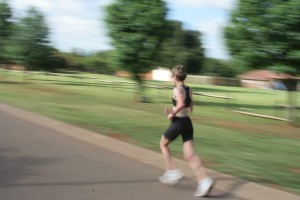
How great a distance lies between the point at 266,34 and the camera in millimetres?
16047

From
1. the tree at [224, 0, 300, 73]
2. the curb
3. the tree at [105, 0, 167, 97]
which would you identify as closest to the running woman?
the curb

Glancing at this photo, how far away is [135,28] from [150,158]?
1604 centimetres

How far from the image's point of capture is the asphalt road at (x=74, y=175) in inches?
235

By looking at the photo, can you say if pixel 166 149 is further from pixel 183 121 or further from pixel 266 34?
pixel 266 34

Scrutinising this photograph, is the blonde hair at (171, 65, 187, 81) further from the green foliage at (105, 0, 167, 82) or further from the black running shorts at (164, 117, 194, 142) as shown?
the green foliage at (105, 0, 167, 82)

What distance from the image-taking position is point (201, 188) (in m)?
6.02

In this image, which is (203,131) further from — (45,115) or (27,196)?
(27,196)

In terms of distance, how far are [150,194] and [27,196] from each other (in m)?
1.57

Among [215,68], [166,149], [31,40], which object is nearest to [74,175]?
[166,149]

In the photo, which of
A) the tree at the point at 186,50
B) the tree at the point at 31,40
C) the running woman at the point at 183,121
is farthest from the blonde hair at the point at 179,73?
the tree at the point at 186,50

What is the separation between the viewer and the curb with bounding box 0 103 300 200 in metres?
6.24

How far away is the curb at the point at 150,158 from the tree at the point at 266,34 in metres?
7.59

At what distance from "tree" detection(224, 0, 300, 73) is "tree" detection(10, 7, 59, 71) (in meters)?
29.1

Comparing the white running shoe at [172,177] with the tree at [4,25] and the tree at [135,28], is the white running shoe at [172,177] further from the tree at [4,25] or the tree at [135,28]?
the tree at [4,25]
